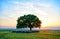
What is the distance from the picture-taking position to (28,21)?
176 cm

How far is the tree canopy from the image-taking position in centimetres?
174

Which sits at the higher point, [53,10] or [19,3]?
[19,3]

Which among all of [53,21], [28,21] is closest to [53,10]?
[53,21]

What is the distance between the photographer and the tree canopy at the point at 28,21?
5.71 ft

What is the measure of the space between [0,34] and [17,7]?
0.51 metres

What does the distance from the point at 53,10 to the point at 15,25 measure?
65 centimetres

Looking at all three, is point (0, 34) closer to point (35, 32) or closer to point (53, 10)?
point (35, 32)

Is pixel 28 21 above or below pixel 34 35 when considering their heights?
above

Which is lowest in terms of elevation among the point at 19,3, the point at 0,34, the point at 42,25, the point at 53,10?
the point at 0,34

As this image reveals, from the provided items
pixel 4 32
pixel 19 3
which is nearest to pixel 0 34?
pixel 4 32

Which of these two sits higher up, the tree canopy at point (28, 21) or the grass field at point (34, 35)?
the tree canopy at point (28, 21)

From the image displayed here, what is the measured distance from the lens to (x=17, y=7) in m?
1.79

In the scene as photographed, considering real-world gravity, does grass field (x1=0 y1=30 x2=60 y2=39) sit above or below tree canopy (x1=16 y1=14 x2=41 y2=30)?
below

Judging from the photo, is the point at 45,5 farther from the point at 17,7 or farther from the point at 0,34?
the point at 0,34
